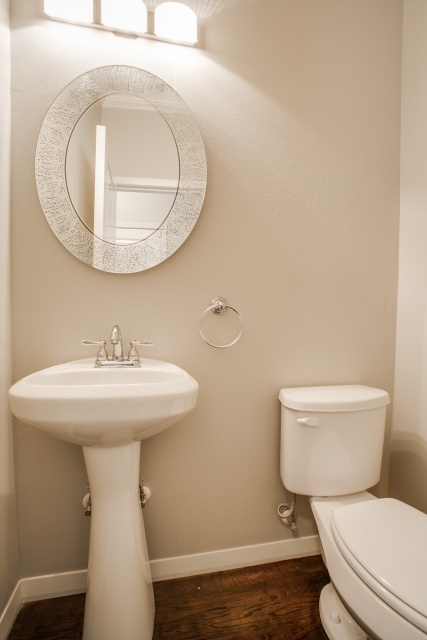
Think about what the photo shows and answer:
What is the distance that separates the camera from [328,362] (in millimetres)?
1361

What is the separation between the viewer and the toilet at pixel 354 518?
686 millimetres

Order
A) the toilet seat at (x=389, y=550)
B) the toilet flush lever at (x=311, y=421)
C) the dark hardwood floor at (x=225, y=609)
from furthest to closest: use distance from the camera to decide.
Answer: the toilet flush lever at (x=311, y=421) → the dark hardwood floor at (x=225, y=609) → the toilet seat at (x=389, y=550)

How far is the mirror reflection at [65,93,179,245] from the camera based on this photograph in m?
1.13

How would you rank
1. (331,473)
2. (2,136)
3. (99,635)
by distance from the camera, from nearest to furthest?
(99,635), (2,136), (331,473)

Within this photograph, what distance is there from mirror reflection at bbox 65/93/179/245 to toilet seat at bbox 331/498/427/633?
110 centimetres

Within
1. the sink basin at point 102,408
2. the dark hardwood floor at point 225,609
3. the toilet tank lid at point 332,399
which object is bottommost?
the dark hardwood floor at point 225,609

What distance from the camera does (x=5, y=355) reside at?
1.05 meters

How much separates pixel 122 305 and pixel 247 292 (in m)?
0.47

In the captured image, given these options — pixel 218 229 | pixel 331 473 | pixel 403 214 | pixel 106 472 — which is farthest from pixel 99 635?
pixel 403 214

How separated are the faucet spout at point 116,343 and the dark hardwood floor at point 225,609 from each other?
0.84 meters

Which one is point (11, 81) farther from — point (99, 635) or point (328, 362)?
point (99, 635)

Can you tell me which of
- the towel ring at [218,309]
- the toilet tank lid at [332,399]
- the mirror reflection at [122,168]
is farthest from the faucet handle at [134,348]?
the toilet tank lid at [332,399]

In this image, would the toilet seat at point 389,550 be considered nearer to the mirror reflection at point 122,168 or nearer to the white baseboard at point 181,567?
the white baseboard at point 181,567

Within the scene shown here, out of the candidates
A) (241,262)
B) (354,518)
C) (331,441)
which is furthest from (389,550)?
(241,262)
